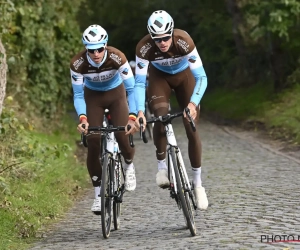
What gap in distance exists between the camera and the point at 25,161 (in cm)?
1224

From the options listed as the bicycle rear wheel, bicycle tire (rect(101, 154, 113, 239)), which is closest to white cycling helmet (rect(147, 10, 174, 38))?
bicycle tire (rect(101, 154, 113, 239))

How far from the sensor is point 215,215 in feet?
31.5

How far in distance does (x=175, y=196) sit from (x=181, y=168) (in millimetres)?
317

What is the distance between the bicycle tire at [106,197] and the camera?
28.4 ft

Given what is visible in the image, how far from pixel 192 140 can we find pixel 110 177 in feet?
3.21

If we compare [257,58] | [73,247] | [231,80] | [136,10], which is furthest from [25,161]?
[136,10]

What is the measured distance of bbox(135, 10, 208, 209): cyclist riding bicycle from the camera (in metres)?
8.58

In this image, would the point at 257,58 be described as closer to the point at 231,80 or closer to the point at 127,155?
the point at 231,80

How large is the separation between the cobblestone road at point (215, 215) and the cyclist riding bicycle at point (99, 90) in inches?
23.0

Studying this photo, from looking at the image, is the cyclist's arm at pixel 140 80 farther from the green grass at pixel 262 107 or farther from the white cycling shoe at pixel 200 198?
the green grass at pixel 262 107

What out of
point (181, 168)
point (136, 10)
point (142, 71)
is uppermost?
point (136, 10)

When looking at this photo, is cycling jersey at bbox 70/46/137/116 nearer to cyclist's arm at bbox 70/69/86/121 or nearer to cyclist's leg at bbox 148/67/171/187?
cyclist's arm at bbox 70/69/86/121
